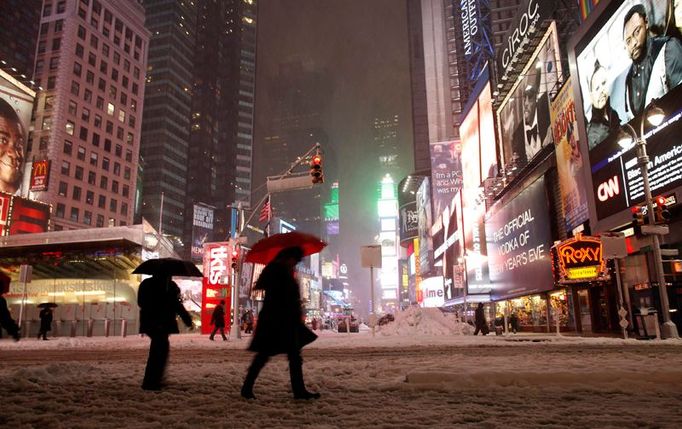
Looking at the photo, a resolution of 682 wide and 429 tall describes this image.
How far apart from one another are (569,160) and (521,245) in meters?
8.06

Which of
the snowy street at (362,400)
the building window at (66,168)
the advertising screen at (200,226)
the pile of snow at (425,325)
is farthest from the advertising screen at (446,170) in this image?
the snowy street at (362,400)

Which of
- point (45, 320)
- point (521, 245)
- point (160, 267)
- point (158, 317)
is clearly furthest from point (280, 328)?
point (521, 245)

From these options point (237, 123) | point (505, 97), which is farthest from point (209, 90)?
point (505, 97)

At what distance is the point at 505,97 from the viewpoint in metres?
40.0

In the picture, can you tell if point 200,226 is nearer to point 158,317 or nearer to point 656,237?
point 656,237

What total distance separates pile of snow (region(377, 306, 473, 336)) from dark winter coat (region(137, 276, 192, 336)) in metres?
22.1

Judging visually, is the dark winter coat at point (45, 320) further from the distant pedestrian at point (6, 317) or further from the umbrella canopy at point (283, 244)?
the umbrella canopy at point (283, 244)

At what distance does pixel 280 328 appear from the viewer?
5.15m

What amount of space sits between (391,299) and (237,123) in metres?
69.5

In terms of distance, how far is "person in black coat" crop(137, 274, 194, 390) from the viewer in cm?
606

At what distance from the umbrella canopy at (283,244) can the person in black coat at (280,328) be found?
0.49m

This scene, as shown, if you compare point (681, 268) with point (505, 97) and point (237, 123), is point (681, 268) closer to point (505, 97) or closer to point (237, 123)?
point (505, 97)

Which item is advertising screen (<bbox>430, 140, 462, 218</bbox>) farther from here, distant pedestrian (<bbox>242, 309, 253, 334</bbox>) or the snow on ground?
the snow on ground

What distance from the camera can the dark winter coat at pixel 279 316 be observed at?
5117mm
